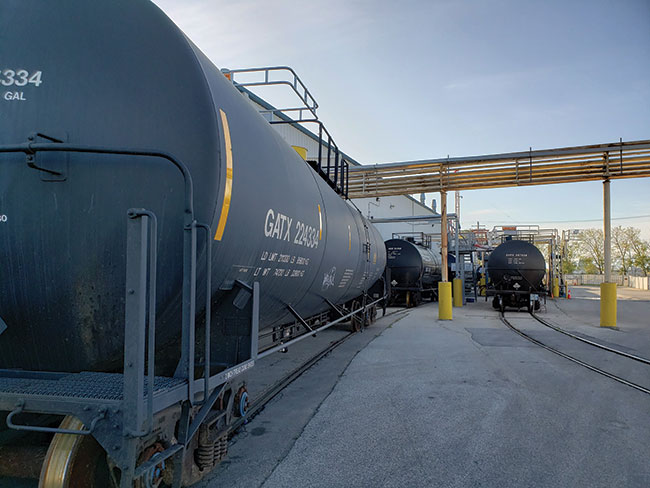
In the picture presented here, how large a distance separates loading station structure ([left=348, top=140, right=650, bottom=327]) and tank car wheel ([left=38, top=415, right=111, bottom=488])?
1289 cm

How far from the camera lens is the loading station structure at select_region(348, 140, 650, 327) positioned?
12.4 metres

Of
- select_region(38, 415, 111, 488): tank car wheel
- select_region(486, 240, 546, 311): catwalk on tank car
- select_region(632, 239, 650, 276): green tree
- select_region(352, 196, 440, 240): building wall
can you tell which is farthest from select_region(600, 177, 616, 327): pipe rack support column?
select_region(632, 239, 650, 276): green tree

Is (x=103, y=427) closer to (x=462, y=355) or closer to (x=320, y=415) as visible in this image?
(x=320, y=415)

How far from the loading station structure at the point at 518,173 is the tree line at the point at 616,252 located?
52016 mm

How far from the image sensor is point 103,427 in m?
2.06

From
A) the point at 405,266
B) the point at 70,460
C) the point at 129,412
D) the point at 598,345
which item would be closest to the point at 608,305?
the point at 598,345

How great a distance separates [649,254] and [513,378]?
7063cm

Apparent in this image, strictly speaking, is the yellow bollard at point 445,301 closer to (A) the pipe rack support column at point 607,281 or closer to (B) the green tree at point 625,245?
(A) the pipe rack support column at point 607,281

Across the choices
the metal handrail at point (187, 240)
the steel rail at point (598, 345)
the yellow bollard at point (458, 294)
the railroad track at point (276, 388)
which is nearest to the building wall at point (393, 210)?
the yellow bollard at point (458, 294)

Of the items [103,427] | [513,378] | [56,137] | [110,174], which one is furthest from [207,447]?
[513,378]

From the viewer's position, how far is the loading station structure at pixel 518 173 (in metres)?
12.4

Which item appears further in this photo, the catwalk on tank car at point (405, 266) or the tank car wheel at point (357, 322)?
the catwalk on tank car at point (405, 266)

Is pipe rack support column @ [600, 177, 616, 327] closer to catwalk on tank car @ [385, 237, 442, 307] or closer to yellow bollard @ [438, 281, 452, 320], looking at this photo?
yellow bollard @ [438, 281, 452, 320]

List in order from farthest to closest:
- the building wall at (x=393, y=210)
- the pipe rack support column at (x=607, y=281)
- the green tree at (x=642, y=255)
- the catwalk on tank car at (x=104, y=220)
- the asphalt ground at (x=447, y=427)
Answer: the green tree at (x=642, y=255), the building wall at (x=393, y=210), the pipe rack support column at (x=607, y=281), the asphalt ground at (x=447, y=427), the catwalk on tank car at (x=104, y=220)
